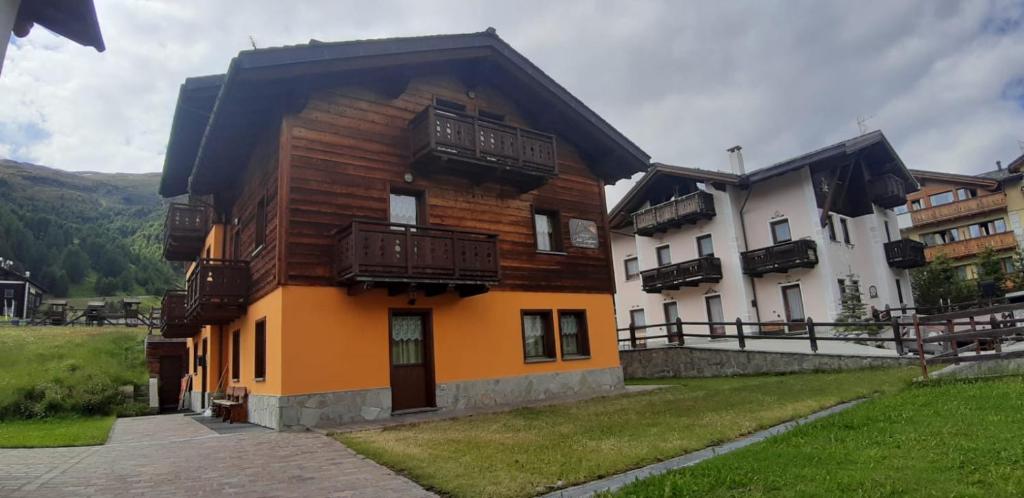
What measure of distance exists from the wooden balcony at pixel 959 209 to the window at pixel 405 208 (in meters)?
41.2

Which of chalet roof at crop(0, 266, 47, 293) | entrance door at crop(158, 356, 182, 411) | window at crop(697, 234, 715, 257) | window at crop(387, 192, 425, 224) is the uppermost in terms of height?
chalet roof at crop(0, 266, 47, 293)

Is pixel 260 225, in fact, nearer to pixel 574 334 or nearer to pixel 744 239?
pixel 574 334

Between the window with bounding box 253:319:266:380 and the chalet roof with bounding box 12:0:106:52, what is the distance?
8.43m

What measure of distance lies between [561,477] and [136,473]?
5.40 meters

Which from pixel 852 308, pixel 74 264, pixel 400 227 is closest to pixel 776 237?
pixel 852 308

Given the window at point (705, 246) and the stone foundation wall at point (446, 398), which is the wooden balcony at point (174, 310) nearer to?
the stone foundation wall at point (446, 398)

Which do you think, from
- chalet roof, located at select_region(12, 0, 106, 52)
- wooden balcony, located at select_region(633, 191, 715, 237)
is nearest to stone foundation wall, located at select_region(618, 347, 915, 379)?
wooden balcony, located at select_region(633, 191, 715, 237)

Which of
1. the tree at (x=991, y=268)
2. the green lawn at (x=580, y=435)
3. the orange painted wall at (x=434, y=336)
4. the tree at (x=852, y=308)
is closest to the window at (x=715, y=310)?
the tree at (x=852, y=308)

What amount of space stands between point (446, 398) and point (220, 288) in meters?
6.32

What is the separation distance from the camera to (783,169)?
88.0 ft

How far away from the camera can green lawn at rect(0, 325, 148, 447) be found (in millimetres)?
13398

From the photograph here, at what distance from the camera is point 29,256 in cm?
7944

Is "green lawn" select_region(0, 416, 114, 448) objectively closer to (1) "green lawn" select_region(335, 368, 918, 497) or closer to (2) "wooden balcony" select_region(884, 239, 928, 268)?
(1) "green lawn" select_region(335, 368, 918, 497)

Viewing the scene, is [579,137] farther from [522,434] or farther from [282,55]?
[522,434]
